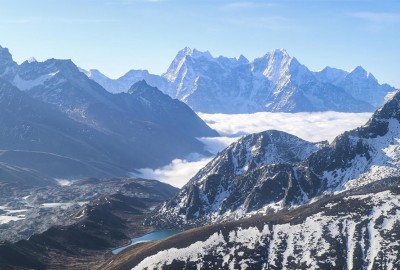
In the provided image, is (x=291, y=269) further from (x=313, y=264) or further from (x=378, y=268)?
(x=378, y=268)

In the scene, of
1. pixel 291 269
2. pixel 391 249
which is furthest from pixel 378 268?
pixel 291 269

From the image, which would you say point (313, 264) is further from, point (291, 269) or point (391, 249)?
point (391, 249)

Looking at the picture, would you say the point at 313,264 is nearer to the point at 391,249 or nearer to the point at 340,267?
the point at 340,267

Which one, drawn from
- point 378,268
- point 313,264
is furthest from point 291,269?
point 378,268

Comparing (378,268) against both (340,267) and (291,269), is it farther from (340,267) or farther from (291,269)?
(291,269)
